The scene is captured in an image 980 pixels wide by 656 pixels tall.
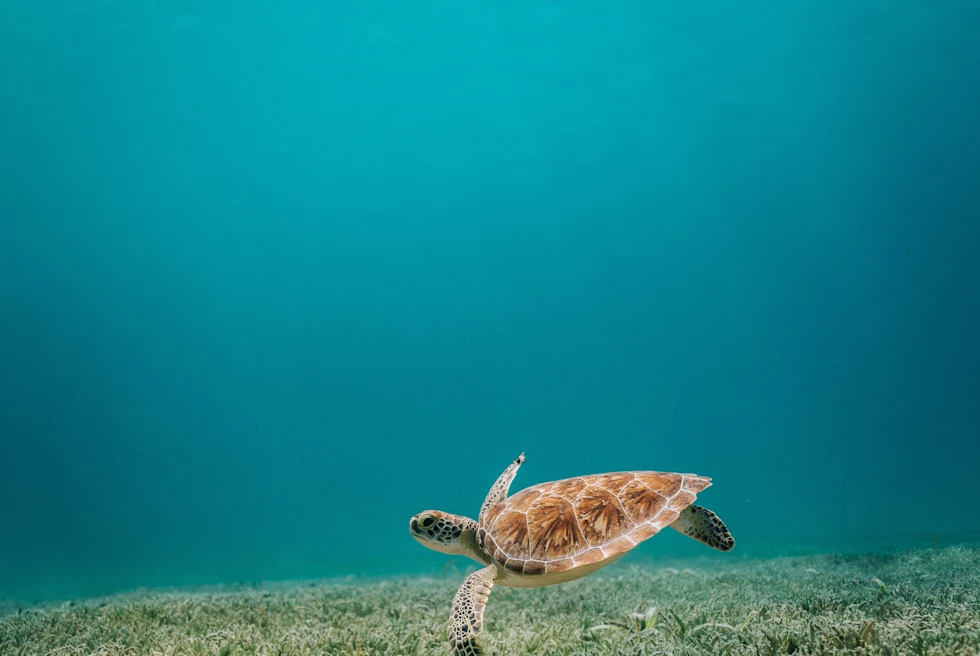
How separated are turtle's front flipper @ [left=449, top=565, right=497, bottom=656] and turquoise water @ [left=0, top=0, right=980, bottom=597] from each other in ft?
46.3

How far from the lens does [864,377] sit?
59688 mm

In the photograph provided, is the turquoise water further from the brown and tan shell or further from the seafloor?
the brown and tan shell

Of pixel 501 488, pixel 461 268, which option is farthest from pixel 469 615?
pixel 461 268

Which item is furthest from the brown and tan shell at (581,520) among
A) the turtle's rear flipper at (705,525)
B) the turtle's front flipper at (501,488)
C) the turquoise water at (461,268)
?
the turquoise water at (461,268)

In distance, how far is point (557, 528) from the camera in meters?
3.93

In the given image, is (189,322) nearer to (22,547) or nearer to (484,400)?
(22,547)

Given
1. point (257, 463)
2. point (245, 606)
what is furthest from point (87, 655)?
point (257, 463)

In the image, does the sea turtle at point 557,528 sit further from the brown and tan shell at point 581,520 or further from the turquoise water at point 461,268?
the turquoise water at point 461,268

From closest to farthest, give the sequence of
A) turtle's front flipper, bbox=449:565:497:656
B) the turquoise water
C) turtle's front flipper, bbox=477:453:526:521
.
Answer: turtle's front flipper, bbox=449:565:497:656 < turtle's front flipper, bbox=477:453:526:521 < the turquoise water

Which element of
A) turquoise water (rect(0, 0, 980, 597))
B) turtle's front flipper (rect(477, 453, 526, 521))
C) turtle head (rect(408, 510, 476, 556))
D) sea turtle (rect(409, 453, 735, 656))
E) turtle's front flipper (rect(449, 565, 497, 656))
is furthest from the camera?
turquoise water (rect(0, 0, 980, 597))

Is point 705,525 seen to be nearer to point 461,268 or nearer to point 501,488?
point 501,488

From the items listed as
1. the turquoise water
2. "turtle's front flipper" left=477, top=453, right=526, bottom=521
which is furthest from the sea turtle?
the turquoise water

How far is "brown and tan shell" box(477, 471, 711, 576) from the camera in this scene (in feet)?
12.5

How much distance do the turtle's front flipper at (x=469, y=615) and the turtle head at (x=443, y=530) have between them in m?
0.28
